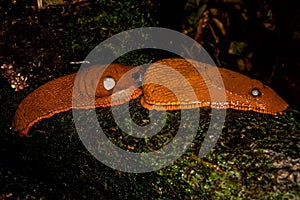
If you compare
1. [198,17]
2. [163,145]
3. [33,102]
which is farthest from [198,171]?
[198,17]

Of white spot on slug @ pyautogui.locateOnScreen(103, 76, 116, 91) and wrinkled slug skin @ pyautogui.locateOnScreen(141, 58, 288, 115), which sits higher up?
wrinkled slug skin @ pyautogui.locateOnScreen(141, 58, 288, 115)

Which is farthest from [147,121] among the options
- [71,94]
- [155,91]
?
[71,94]

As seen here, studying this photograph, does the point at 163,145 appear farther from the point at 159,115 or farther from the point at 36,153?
the point at 36,153

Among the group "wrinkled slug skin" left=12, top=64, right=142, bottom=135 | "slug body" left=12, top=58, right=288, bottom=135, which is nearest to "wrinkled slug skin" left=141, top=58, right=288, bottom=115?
"slug body" left=12, top=58, right=288, bottom=135

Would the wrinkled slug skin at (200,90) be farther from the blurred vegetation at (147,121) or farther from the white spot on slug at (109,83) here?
the white spot on slug at (109,83)

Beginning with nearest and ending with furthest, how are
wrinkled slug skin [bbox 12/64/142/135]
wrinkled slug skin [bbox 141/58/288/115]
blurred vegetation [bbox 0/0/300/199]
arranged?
blurred vegetation [bbox 0/0/300/199]
wrinkled slug skin [bbox 141/58/288/115]
wrinkled slug skin [bbox 12/64/142/135]

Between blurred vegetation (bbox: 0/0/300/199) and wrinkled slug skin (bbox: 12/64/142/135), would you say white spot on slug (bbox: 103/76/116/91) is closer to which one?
wrinkled slug skin (bbox: 12/64/142/135)

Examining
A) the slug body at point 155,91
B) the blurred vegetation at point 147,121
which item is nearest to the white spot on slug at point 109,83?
the slug body at point 155,91
